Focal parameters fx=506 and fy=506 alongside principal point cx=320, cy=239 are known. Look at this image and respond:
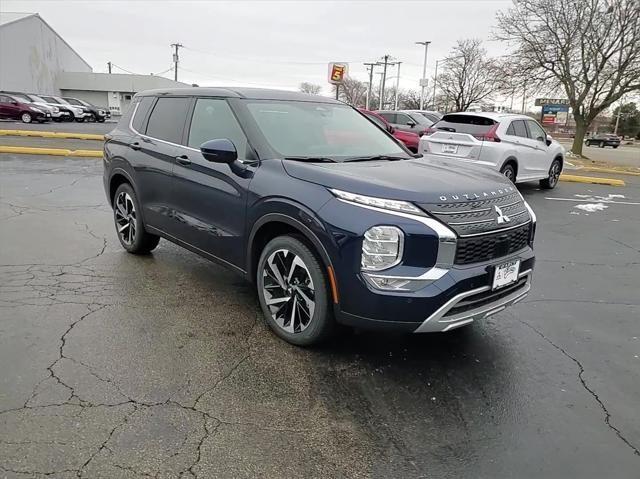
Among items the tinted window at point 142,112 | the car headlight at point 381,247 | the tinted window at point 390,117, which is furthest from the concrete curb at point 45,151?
the car headlight at point 381,247

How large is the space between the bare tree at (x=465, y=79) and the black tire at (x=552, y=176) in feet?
142

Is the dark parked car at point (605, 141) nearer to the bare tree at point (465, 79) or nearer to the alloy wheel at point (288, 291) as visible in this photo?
the bare tree at point (465, 79)

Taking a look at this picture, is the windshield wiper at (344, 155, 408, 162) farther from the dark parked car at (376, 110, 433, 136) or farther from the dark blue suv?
the dark parked car at (376, 110, 433, 136)

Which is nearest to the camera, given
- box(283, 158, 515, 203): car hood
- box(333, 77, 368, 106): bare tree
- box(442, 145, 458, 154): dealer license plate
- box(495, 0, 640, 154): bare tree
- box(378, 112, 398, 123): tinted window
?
box(283, 158, 515, 203): car hood

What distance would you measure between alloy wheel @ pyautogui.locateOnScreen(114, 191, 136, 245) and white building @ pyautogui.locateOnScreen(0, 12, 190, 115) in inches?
1670

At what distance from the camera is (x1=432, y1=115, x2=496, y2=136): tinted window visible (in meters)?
10.4

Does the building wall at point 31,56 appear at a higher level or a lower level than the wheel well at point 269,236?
higher

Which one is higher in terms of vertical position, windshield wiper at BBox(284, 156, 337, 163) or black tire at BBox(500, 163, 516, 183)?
windshield wiper at BBox(284, 156, 337, 163)

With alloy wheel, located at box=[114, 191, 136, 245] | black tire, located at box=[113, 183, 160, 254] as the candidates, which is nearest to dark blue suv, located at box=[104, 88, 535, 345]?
black tire, located at box=[113, 183, 160, 254]

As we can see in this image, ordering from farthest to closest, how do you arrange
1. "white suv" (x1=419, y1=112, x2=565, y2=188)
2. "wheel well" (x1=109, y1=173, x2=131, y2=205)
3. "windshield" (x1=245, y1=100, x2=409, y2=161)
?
1. "white suv" (x1=419, y1=112, x2=565, y2=188)
2. "wheel well" (x1=109, y1=173, x2=131, y2=205)
3. "windshield" (x1=245, y1=100, x2=409, y2=161)

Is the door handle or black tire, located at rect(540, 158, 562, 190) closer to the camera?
the door handle

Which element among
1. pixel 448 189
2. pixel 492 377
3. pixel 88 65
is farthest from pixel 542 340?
pixel 88 65

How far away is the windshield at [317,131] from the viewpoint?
4.02 meters

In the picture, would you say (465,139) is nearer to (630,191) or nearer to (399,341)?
(630,191)
